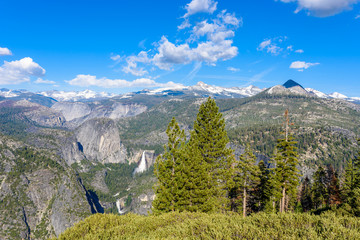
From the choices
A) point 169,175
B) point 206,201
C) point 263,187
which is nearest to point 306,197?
point 263,187

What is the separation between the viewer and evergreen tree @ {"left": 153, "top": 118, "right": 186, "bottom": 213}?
1039 inches

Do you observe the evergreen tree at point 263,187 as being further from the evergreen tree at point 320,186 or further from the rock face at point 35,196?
the rock face at point 35,196

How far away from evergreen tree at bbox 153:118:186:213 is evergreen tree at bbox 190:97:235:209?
485 centimetres

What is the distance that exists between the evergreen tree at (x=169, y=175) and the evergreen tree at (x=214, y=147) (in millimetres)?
4847

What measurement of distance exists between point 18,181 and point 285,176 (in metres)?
204

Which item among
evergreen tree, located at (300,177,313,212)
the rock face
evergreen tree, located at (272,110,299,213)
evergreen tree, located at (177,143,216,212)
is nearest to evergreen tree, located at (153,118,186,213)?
evergreen tree, located at (177,143,216,212)

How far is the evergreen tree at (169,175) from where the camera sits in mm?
26391

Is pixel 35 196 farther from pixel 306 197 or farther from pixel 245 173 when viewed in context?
pixel 306 197

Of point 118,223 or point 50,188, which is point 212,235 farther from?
point 50,188

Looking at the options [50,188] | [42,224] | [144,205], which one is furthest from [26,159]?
[144,205]

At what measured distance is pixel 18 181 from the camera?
157375mm

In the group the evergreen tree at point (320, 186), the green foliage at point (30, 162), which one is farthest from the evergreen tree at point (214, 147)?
the green foliage at point (30, 162)

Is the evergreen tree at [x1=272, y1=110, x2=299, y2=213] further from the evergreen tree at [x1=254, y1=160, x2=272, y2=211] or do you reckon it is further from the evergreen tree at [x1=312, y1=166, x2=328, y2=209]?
the evergreen tree at [x1=312, y1=166, x2=328, y2=209]

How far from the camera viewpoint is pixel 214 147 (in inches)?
1278
